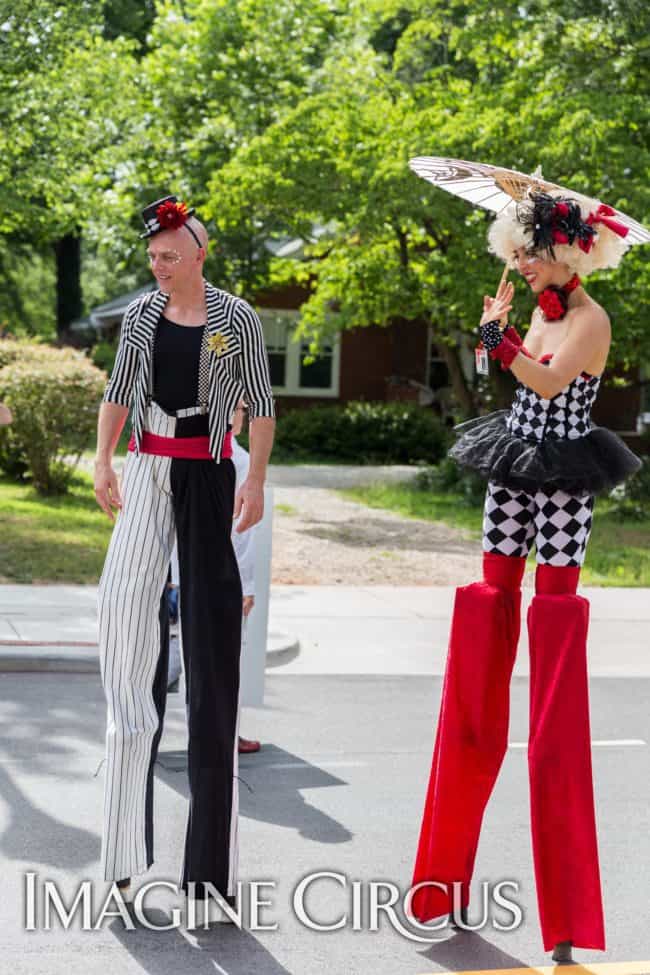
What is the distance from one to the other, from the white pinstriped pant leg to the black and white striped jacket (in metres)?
0.13

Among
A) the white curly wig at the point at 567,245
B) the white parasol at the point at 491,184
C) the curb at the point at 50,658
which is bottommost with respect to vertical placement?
the curb at the point at 50,658

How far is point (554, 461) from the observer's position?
13.1 ft

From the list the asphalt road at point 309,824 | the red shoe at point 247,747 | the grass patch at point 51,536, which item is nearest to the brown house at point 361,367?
the grass patch at point 51,536

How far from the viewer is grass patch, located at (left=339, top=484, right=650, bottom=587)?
1352cm

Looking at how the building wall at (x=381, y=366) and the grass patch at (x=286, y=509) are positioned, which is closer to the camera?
the grass patch at (x=286, y=509)

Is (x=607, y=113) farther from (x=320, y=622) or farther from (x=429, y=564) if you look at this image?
(x=320, y=622)

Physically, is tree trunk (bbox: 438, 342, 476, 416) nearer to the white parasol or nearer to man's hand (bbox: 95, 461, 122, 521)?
the white parasol

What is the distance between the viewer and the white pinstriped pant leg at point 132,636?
409 cm

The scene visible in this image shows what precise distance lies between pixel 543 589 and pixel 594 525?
14057 millimetres

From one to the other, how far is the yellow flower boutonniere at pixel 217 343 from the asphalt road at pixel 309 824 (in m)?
1.69

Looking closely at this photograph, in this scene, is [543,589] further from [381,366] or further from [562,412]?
[381,366]

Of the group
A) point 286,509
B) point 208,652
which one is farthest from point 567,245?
point 286,509

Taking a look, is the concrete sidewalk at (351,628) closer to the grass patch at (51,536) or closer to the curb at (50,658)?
the curb at (50,658)

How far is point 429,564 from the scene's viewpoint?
1369cm
